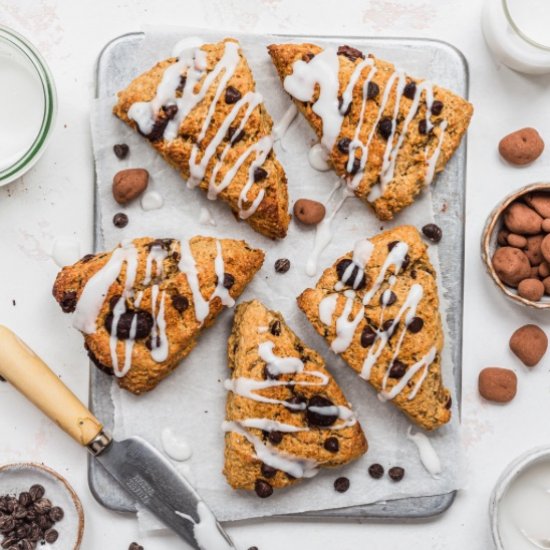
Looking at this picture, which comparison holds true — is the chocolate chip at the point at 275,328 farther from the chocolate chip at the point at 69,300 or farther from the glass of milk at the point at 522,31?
the glass of milk at the point at 522,31

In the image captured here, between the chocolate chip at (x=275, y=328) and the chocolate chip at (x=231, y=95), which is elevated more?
the chocolate chip at (x=231, y=95)

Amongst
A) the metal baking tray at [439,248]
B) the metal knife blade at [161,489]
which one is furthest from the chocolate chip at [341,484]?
the metal knife blade at [161,489]

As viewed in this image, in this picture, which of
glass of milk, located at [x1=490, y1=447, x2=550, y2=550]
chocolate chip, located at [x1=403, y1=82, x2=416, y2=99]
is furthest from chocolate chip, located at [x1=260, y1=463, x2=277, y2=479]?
chocolate chip, located at [x1=403, y1=82, x2=416, y2=99]

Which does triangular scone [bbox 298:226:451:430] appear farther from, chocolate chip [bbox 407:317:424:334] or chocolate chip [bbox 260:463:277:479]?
chocolate chip [bbox 260:463:277:479]

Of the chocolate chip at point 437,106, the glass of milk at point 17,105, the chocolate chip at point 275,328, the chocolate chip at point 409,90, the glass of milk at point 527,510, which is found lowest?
the glass of milk at point 527,510

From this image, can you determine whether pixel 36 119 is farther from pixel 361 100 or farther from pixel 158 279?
pixel 361 100

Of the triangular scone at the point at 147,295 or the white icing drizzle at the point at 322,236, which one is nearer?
the triangular scone at the point at 147,295

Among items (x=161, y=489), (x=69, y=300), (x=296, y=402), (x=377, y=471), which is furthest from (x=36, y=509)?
(x=377, y=471)
